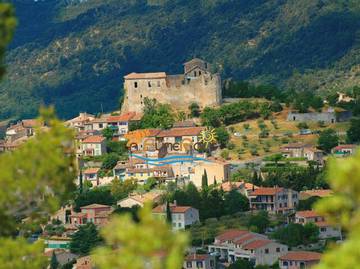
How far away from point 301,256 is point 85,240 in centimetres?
1108

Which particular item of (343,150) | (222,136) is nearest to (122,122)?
(222,136)

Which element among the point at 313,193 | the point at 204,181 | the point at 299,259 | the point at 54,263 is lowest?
the point at 299,259

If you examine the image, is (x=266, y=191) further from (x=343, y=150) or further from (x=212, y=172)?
(x=343, y=150)

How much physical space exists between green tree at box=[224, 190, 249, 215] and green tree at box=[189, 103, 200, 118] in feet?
38.8

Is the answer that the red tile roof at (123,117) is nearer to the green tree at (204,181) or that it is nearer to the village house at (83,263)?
the green tree at (204,181)

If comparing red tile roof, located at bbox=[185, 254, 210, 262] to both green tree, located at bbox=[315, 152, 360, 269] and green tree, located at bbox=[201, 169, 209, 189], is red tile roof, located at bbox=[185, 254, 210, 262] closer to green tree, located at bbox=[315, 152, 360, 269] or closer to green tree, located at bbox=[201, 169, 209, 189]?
green tree, located at bbox=[201, 169, 209, 189]

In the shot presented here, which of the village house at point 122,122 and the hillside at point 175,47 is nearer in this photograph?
the village house at point 122,122

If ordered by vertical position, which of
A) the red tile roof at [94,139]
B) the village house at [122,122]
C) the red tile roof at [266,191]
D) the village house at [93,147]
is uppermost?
the village house at [122,122]

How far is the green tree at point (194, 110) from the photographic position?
71.2 m

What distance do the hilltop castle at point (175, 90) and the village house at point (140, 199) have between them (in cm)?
928

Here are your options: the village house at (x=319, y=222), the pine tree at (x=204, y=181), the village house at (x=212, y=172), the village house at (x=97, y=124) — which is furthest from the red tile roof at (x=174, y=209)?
the village house at (x=97, y=124)

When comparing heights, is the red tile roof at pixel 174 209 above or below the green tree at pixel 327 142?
below

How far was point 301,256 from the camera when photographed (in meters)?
50.1

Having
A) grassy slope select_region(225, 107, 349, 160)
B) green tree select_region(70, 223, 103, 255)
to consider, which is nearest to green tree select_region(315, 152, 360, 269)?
green tree select_region(70, 223, 103, 255)
